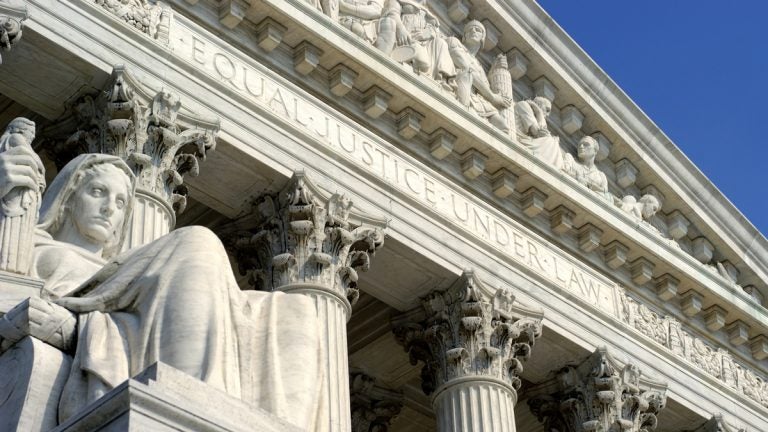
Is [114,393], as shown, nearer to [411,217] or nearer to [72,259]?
[72,259]

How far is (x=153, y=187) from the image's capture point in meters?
13.6

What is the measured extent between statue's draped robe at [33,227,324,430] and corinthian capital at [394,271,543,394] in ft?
32.9

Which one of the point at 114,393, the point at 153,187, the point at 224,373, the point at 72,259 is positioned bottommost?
the point at 114,393

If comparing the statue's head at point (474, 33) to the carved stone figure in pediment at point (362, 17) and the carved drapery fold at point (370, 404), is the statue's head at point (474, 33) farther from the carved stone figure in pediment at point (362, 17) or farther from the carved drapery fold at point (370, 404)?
the carved drapery fold at point (370, 404)

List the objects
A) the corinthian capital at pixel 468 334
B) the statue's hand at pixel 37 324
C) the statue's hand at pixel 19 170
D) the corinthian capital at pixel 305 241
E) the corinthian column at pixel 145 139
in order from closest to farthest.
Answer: the statue's hand at pixel 37 324
the statue's hand at pixel 19 170
the corinthian column at pixel 145 139
the corinthian capital at pixel 305 241
the corinthian capital at pixel 468 334

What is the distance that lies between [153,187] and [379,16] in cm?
562

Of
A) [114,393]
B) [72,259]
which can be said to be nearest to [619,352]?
[72,259]

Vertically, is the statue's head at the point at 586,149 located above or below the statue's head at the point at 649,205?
above

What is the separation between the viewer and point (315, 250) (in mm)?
15070

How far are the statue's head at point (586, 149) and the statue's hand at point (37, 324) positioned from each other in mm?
15772

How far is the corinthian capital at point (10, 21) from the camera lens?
13.2 metres

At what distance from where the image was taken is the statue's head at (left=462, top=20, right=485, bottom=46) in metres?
20.0

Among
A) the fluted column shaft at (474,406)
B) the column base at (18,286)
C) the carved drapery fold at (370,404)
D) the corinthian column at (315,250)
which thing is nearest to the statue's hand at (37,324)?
the column base at (18,286)

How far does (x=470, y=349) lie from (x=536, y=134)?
15.3 feet
